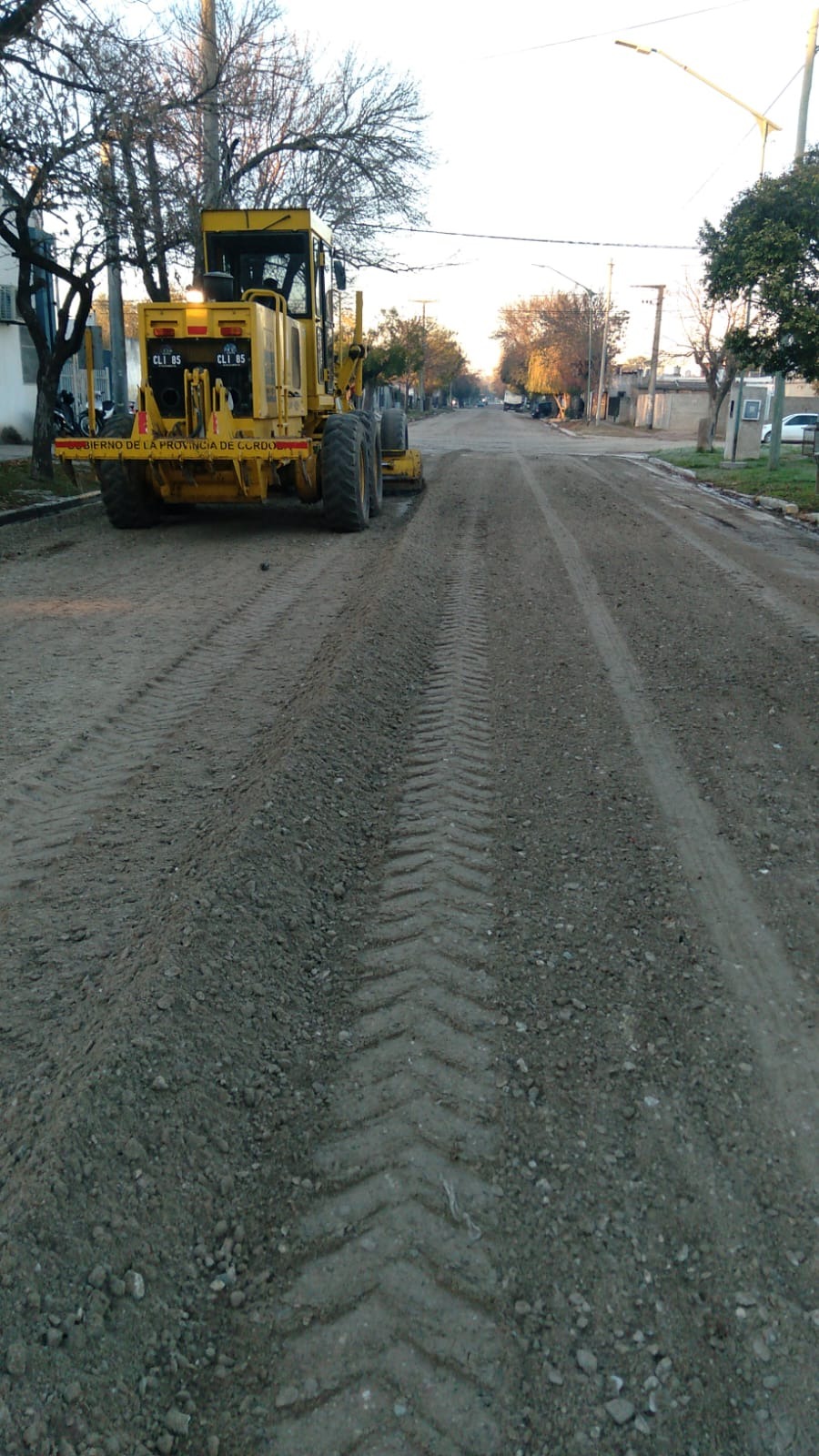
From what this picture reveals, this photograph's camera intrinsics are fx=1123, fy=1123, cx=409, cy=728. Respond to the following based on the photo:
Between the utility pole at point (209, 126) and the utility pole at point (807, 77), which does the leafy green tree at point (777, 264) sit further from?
the utility pole at point (209, 126)

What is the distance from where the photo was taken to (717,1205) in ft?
9.31

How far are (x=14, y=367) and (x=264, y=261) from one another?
59.6ft

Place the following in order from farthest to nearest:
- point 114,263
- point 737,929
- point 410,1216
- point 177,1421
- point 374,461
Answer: point 114,263 → point 374,461 → point 737,929 → point 410,1216 → point 177,1421

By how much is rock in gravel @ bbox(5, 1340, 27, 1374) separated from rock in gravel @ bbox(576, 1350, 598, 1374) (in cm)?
117

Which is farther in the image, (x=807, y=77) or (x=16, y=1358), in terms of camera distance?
(x=807, y=77)

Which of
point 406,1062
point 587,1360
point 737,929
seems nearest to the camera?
point 587,1360

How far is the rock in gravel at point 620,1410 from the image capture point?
2.28m

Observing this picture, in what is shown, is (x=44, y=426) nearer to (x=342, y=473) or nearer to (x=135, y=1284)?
(x=342, y=473)

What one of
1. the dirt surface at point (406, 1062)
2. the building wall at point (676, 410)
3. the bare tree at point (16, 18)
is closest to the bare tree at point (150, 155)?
the bare tree at point (16, 18)

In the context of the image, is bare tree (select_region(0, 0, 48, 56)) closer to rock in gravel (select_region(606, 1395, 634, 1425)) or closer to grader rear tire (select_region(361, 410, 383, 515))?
grader rear tire (select_region(361, 410, 383, 515))

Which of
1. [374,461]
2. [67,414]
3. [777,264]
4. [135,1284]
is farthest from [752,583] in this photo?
[67,414]

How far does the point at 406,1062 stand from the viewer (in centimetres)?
336

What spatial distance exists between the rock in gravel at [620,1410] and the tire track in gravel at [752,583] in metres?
7.04

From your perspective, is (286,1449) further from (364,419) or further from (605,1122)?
(364,419)
